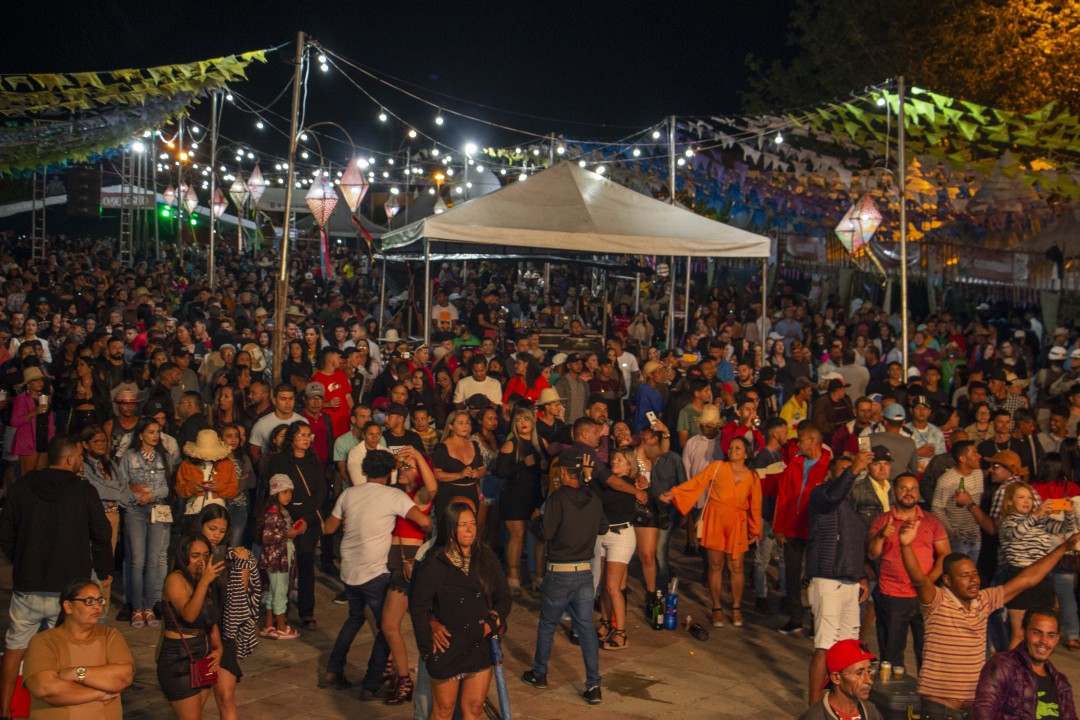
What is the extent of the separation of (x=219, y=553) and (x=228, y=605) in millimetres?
329

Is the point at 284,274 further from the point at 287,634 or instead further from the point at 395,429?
the point at 287,634

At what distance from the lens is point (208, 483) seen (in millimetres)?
8219

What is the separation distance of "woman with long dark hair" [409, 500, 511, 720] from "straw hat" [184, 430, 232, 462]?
117 inches

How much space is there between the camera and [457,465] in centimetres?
842

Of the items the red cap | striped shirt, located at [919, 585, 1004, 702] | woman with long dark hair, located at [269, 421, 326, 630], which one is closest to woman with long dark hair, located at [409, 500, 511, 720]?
the red cap

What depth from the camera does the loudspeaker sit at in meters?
35.4

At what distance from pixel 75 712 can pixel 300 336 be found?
9.46 meters

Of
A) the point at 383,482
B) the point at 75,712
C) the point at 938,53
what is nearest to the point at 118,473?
the point at 383,482

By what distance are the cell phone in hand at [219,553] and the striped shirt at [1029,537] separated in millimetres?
5382

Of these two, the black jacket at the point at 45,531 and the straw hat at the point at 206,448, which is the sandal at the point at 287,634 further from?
the black jacket at the point at 45,531

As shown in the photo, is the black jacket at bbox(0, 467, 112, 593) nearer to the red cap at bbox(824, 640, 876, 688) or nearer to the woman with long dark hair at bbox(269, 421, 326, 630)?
→ the woman with long dark hair at bbox(269, 421, 326, 630)

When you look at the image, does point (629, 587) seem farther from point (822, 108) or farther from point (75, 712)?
point (822, 108)

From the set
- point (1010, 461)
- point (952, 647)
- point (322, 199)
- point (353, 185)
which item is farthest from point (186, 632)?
point (353, 185)

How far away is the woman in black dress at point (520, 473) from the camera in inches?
364
